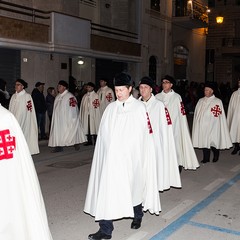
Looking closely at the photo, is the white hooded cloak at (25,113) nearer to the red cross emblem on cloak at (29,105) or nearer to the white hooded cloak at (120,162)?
the red cross emblem on cloak at (29,105)

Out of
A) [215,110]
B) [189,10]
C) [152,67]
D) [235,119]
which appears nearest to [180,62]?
[189,10]

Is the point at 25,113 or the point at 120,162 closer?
→ the point at 120,162

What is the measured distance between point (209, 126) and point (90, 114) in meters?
4.48

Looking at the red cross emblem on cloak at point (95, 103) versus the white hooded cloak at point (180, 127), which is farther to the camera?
the red cross emblem on cloak at point (95, 103)

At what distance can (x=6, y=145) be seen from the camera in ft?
12.2

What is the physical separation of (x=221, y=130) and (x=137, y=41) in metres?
14.4

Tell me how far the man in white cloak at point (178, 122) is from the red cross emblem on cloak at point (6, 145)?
203 inches

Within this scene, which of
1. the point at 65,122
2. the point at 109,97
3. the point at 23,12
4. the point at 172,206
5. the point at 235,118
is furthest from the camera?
the point at 23,12

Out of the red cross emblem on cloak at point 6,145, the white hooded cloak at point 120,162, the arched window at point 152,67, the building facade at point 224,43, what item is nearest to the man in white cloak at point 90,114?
the white hooded cloak at point 120,162

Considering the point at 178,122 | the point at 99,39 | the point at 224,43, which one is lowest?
the point at 178,122

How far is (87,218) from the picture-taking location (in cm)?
630

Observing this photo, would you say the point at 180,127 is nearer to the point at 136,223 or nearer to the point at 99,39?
the point at 136,223

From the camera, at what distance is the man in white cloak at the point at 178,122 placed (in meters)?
8.69

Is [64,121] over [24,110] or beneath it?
beneath
